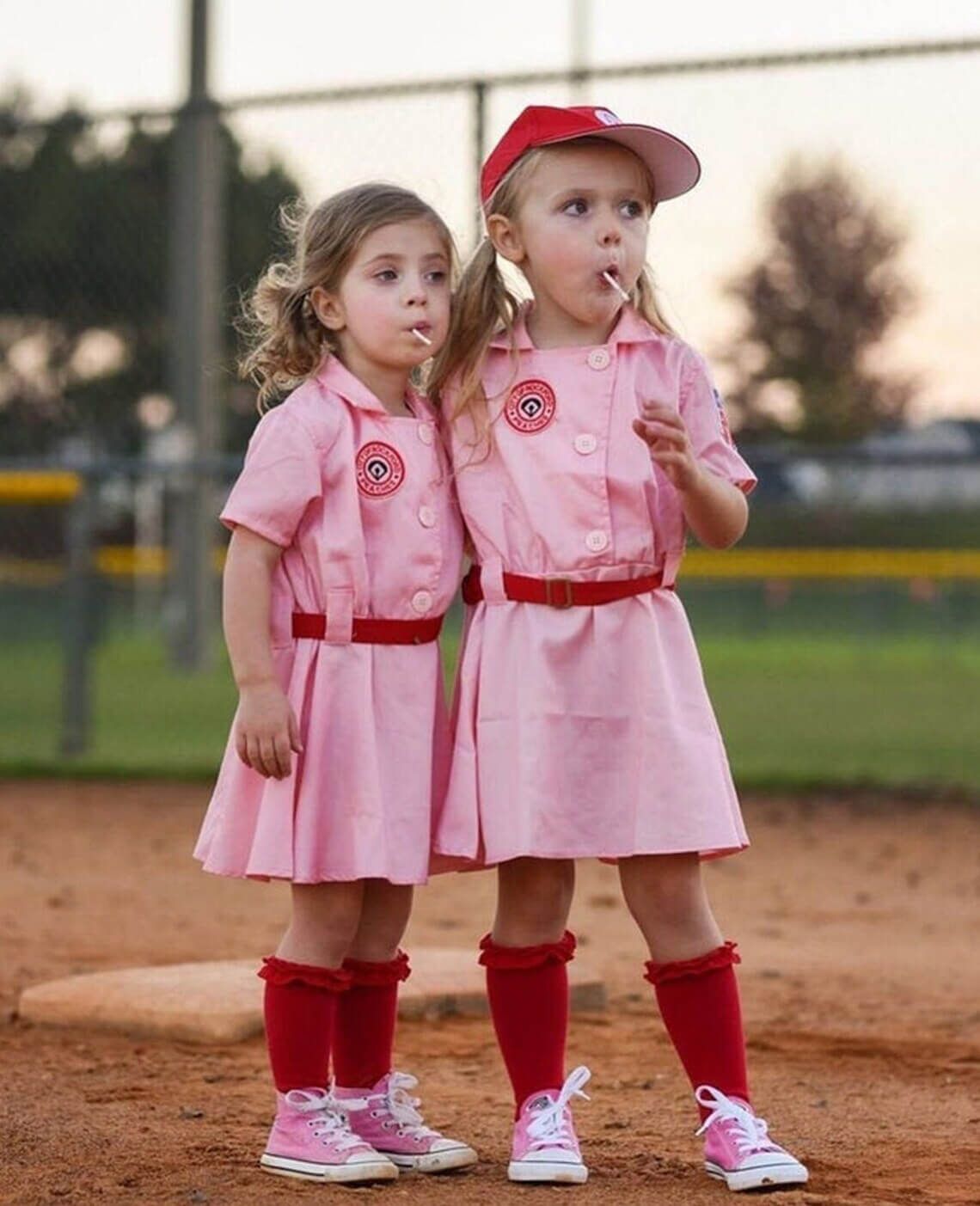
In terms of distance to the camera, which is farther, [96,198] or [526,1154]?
[96,198]

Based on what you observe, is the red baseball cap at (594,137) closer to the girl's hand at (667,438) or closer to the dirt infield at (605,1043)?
the girl's hand at (667,438)

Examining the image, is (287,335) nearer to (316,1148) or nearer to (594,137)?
(594,137)

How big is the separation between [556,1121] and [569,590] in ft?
2.36

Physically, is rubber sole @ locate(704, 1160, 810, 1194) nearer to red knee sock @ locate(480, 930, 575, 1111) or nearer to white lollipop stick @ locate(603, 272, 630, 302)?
red knee sock @ locate(480, 930, 575, 1111)

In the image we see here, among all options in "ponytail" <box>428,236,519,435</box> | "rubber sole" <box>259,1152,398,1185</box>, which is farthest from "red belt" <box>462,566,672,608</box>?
"rubber sole" <box>259,1152,398,1185</box>

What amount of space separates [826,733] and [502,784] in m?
8.00

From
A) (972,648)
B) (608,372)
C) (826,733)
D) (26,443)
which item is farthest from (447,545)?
(972,648)

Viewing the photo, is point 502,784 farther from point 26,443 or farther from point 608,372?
point 26,443

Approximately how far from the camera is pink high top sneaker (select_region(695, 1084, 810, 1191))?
10.2 feet

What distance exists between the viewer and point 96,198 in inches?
431

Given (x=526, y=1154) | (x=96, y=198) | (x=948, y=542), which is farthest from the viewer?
(x=948, y=542)

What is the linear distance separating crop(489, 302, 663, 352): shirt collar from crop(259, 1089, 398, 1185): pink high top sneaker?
1.07 meters

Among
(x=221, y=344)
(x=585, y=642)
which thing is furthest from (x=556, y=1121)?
(x=221, y=344)

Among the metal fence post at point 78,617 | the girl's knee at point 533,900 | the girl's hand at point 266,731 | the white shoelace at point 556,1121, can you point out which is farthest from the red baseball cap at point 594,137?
the metal fence post at point 78,617
